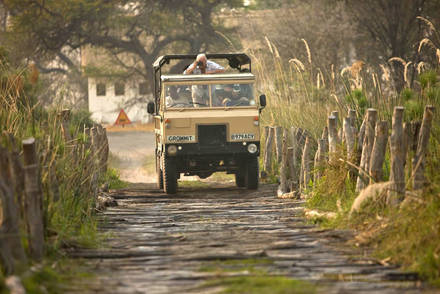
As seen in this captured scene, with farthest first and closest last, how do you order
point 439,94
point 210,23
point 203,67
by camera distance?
point 210,23 < point 203,67 < point 439,94

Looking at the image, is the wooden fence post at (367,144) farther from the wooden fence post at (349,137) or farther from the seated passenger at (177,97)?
the seated passenger at (177,97)

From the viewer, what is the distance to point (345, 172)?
11.5 metres

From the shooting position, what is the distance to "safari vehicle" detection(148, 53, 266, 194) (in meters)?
16.6

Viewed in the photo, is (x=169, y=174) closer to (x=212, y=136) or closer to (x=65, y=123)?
(x=212, y=136)

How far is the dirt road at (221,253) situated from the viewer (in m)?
7.09

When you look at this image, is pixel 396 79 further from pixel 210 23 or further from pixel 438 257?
pixel 210 23

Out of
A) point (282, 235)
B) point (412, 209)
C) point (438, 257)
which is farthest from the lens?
point (282, 235)

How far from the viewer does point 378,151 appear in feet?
32.9

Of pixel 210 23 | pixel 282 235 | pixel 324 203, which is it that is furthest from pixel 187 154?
pixel 210 23

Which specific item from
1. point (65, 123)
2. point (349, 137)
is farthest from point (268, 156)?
point (65, 123)

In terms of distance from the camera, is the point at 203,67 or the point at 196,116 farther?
the point at 203,67

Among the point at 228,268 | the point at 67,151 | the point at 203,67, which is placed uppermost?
the point at 203,67

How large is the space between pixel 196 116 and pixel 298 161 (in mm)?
2030

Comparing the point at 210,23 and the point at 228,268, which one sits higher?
the point at 210,23
